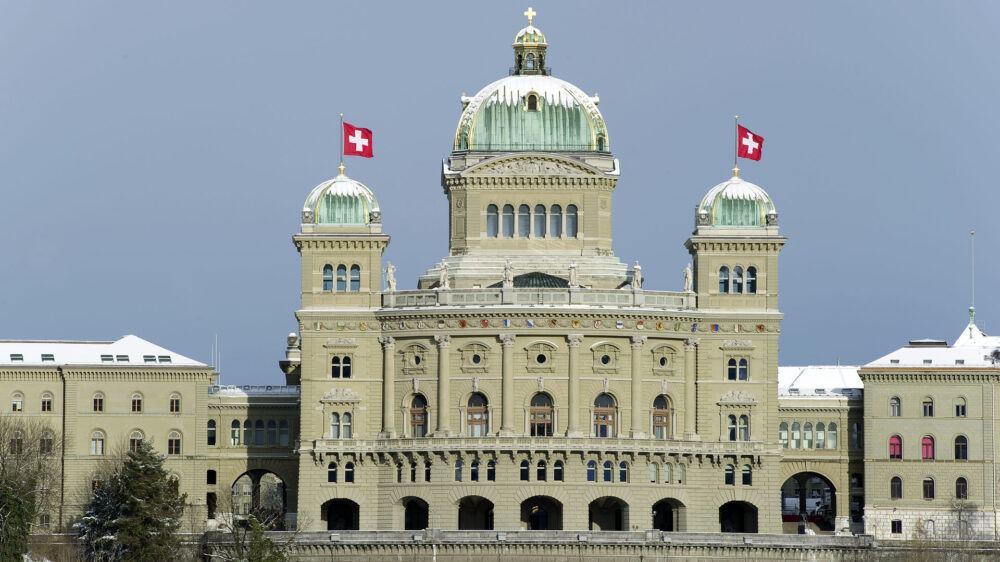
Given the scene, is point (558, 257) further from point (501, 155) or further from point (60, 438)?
point (60, 438)

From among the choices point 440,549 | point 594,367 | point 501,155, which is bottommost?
point 440,549

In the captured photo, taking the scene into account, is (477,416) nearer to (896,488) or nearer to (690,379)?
(690,379)

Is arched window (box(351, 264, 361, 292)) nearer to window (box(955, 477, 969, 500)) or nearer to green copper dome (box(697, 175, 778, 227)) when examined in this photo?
green copper dome (box(697, 175, 778, 227))

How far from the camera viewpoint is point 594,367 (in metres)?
178

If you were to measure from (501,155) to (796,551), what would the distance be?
36.0 metres

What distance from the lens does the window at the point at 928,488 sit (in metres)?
184

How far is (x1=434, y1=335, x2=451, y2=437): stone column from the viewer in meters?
176

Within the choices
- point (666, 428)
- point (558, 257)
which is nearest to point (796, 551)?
point (666, 428)

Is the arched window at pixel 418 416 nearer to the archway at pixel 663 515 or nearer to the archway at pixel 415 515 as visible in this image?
the archway at pixel 415 515

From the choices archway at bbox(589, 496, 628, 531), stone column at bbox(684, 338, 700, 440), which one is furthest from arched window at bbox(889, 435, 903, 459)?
archway at bbox(589, 496, 628, 531)

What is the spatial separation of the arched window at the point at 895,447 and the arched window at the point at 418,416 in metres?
32.8

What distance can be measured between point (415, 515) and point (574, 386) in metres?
14.1

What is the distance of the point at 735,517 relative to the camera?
18262cm

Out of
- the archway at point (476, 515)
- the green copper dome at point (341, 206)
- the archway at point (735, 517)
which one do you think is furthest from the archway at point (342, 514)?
the archway at point (735, 517)
